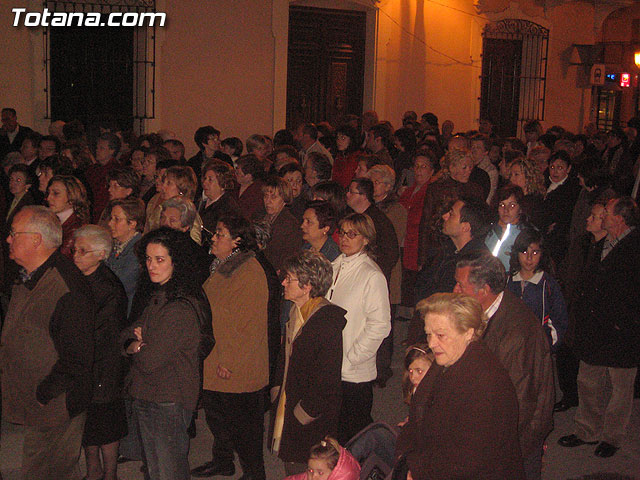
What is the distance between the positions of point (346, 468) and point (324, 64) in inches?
491

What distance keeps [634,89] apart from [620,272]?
753 inches

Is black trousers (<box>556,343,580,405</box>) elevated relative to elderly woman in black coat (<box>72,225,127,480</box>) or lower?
lower

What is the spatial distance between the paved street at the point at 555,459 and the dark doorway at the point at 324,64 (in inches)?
377

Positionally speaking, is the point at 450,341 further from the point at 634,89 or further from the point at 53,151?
the point at 634,89

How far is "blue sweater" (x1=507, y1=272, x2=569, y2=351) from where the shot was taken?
198 inches

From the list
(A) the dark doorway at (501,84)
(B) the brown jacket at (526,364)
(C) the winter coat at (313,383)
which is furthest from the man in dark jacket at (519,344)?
(A) the dark doorway at (501,84)

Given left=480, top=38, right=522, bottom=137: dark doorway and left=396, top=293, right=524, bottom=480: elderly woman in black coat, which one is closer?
left=396, top=293, right=524, bottom=480: elderly woman in black coat

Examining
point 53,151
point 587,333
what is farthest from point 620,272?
point 53,151

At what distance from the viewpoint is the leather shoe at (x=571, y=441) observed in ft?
19.2

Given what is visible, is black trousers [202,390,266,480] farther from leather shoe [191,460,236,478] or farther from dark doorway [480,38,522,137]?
dark doorway [480,38,522,137]

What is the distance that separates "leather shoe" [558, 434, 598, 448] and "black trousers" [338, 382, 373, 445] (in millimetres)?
1694

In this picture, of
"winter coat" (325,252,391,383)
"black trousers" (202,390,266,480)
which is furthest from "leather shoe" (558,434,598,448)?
"black trousers" (202,390,266,480)

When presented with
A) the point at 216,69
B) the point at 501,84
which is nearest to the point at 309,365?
the point at 216,69

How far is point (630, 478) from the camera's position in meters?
5.37
